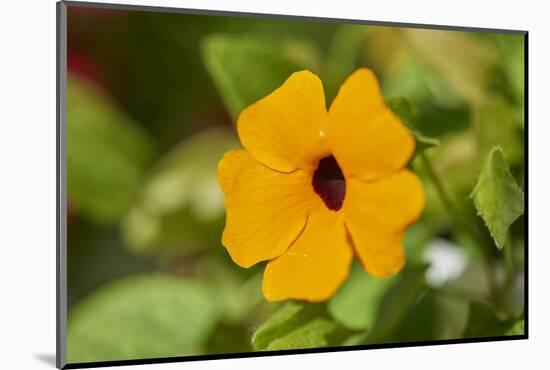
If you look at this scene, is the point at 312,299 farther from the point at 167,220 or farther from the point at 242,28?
the point at 242,28

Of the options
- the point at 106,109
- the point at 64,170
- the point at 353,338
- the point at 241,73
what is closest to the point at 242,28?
the point at 241,73

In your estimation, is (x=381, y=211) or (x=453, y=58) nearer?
(x=381, y=211)

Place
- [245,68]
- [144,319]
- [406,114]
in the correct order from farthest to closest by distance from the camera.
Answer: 1. [144,319]
2. [245,68]
3. [406,114]

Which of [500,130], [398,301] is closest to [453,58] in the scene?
[500,130]

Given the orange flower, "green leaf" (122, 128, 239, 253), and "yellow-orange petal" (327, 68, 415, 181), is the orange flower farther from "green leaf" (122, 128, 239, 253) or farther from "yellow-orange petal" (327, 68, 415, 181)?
"green leaf" (122, 128, 239, 253)

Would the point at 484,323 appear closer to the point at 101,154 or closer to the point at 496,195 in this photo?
the point at 496,195

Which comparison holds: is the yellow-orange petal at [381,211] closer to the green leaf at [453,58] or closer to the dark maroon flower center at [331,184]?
the dark maroon flower center at [331,184]
